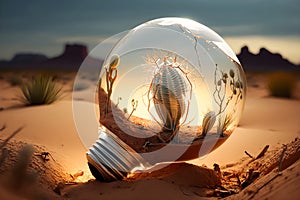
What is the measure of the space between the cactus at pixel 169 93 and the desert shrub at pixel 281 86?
35.3ft

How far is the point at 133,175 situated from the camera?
4105 millimetres

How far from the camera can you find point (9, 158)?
405 cm

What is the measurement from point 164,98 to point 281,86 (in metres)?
11.1

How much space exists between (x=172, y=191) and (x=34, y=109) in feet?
14.7

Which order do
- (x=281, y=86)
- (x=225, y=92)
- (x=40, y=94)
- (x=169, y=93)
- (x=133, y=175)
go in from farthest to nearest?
(x=281, y=86) < (x=40, y=94) < (x=133, y=175) < (x=225, y=92) < (x=169, y=93)

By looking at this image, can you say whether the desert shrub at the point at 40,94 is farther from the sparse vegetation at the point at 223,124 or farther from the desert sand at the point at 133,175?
the sparse vegetation at the point at 223,124

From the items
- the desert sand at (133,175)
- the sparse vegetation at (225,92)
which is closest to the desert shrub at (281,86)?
the desert sand at (133,175)

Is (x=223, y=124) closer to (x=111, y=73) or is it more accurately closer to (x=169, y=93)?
(x=169, y=93)

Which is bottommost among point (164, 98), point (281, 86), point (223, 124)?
point (281, 86)

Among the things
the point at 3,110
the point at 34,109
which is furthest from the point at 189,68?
the point at 3,110

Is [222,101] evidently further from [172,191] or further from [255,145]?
[255,145]

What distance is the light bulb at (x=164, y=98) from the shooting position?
376 cm

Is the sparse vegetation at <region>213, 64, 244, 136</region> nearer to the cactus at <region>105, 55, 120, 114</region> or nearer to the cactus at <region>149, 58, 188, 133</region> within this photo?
the cactus at <region>149, 58, 188, 133</region>

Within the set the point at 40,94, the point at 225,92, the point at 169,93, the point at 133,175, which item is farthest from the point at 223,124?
the point at 40,94
